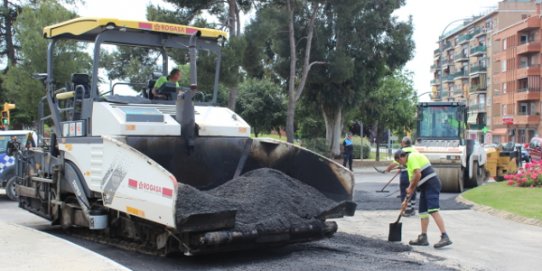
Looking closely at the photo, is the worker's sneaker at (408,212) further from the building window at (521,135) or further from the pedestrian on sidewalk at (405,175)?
the building window at (521,135)

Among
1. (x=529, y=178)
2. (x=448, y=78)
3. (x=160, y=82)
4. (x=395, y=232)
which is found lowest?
(x=395, y=232)

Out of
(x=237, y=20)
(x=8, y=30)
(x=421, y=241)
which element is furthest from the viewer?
(x=8, y=30)

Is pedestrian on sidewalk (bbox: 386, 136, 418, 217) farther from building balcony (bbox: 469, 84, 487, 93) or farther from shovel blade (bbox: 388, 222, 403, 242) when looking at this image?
building balcony (bbox: 469, 84, 487, 93)

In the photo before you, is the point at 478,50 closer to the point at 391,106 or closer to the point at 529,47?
the point at 529,47

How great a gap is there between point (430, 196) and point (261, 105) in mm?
37725

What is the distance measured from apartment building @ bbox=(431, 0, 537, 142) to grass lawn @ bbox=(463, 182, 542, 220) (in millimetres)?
60112

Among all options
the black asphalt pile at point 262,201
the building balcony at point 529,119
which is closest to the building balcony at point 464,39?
Result: the building balcony at point 529,119

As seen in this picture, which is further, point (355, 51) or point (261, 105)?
point (261, 105)

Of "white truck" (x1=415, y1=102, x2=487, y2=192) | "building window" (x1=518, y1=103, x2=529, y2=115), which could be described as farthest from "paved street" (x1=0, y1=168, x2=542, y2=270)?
"building window" (x1=518, y1=103, x2=529, y2=115)

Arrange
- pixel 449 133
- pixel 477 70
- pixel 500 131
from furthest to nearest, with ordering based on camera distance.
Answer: pixel 477 70 → pixel 500 131 → pixel 449 133

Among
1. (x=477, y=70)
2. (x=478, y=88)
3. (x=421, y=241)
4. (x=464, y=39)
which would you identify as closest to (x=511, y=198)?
(x=421, y=241)

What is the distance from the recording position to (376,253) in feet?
26.9

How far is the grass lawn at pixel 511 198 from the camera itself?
41.5 ft

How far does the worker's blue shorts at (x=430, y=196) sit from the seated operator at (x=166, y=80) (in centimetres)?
401
